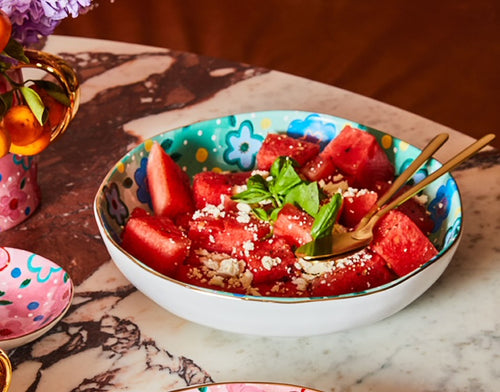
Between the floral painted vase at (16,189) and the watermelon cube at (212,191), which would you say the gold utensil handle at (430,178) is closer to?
the watermelon cube at (212,191)

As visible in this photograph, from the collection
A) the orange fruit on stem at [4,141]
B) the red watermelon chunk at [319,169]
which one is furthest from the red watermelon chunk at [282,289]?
the orange fruit on stem at [4,141]

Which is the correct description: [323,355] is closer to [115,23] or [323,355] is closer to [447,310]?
[447,310]

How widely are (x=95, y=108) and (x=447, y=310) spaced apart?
0.81 m

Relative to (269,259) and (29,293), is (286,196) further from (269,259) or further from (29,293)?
(29,293)

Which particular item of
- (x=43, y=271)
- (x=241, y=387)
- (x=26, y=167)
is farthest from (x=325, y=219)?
(x=26, y=167)

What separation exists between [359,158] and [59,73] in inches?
18.0

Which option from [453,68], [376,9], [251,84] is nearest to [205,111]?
[251,84]

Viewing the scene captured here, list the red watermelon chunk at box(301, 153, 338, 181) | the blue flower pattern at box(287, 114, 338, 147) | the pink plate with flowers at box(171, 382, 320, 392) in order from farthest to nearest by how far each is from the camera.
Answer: the blue flower pattern at box(287, 114, 338, 147) → the red watermelon chunk at box(301, 153, 338, 181) → the pink plate with flowers at box(171, 382, 320, 392)

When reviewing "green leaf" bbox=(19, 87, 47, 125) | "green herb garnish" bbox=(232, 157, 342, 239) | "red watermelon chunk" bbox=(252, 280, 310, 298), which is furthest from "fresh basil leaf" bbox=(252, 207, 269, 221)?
"green leaf" bbox=(19, 87, 47, 125)

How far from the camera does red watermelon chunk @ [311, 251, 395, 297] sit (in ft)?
3.09

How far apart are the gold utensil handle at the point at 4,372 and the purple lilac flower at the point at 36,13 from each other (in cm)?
44

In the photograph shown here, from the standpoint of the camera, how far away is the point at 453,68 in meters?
2.93

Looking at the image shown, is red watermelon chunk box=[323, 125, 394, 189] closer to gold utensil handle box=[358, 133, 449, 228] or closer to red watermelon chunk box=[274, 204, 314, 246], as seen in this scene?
gold utensil handle box=[358, 133, 449, 228]

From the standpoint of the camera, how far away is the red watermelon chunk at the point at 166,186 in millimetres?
1133
